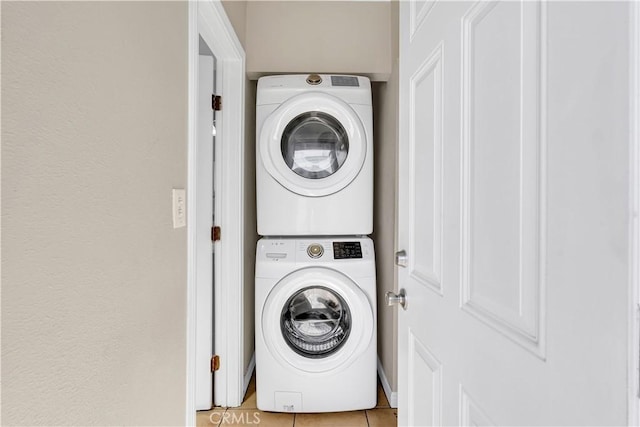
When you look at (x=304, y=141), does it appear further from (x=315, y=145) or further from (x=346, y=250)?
(x=346, y=250)

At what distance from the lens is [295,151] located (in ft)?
6.72

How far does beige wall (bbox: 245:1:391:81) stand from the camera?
6.87 ft

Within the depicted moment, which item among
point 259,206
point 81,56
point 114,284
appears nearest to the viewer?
point 81,56

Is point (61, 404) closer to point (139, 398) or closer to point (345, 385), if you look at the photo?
point (139, 398)

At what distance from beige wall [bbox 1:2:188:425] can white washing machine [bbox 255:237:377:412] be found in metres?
0.85

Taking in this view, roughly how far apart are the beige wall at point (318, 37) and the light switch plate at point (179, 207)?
1242 millimetres

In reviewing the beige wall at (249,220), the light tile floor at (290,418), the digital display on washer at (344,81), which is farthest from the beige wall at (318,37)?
the light tile floor at (290,418)

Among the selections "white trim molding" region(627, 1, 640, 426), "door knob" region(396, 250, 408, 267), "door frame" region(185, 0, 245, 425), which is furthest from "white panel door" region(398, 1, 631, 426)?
"door frame" region(185, 0, 245, 425)

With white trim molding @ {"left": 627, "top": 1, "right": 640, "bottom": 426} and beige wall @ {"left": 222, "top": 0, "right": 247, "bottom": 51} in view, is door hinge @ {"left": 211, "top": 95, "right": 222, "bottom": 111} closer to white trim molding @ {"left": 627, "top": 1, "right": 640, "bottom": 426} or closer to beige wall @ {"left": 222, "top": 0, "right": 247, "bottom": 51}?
beige wall @ {"left": 222, "top": 0, "right": 247, "bottom": 51}

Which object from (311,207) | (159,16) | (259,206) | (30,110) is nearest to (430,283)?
(30,110)

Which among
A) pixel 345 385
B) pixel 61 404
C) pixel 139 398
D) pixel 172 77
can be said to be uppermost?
pixel 172 77

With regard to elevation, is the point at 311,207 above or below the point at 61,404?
Result: above

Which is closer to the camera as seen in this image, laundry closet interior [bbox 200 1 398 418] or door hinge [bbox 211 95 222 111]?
door hinge [bbox 211 95 222 111]

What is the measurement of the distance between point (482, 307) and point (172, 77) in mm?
973
